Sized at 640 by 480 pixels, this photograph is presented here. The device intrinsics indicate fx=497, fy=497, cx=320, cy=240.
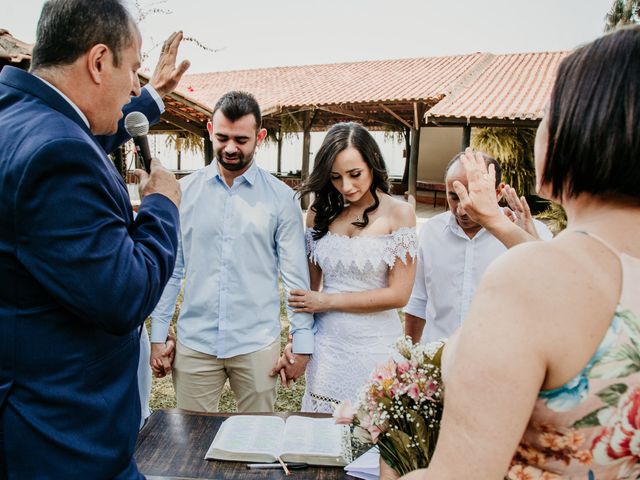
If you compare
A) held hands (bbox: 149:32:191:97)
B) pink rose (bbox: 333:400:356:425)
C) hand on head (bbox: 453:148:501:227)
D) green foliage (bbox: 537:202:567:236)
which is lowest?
green foliage (bbox: 537:202:567:236)

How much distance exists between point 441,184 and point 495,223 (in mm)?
17741

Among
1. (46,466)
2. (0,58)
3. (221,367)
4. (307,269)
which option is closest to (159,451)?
(46,466)

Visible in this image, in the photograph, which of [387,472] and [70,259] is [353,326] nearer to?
→ [387,472]

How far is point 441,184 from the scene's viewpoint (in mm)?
18797

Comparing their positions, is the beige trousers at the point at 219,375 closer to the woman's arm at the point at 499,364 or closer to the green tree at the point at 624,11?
the woman's arm at the point at 499,364

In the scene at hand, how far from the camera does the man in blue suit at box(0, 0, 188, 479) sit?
3.39 feet

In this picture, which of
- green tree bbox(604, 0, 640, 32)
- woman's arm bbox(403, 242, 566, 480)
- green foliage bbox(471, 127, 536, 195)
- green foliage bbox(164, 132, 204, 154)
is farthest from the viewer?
green tree bbox(604, 0, 640, 32)

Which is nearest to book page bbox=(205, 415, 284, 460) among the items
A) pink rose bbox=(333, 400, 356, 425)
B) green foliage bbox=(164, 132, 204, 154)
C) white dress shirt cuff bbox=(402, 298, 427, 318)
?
pink rose bbox=(333, 400, 356, 425)

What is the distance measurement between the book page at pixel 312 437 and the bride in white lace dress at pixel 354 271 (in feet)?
2.46

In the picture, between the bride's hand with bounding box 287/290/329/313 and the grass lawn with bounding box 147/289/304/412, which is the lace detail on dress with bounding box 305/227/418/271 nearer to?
the bride's hand with bounding box 287/290/329/313

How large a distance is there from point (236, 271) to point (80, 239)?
5.60ft

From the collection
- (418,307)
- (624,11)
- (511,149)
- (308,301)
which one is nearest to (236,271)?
(308,301)

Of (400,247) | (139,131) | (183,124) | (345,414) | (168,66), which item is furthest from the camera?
(183,124)

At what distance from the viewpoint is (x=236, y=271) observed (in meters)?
2.73
